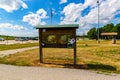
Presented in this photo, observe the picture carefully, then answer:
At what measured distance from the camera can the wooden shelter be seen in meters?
11.8

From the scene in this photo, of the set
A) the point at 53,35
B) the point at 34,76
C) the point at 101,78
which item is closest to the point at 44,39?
the point at 53,35

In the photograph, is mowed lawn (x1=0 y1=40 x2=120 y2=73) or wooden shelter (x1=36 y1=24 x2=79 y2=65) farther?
wooden shelter (x1=36 y1=24 x2=79 y2=65)

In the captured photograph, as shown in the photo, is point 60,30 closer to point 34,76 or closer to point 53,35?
point 53,35

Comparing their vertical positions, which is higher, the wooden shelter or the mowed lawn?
the wooden shelter

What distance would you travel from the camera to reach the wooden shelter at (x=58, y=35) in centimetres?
1183

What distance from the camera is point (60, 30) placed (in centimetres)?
1219

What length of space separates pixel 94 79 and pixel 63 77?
3.97 ft

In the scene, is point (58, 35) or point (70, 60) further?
point (70, 60)

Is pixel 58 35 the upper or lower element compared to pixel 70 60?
upper

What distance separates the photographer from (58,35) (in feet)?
40.3

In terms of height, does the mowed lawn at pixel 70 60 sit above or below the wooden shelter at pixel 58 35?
below

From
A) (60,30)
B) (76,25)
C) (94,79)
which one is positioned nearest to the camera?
(94,79)

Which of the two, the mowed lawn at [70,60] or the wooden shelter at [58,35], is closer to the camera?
the mowed lawn at [70,60]

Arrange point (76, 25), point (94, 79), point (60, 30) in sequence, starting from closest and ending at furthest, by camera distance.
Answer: point (94, 79), point (76, 25), point (60, 30)
